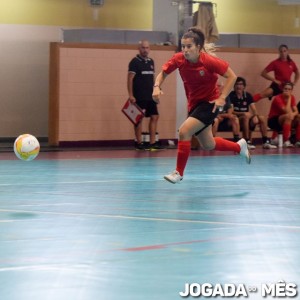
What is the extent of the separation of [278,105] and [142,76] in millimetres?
3334

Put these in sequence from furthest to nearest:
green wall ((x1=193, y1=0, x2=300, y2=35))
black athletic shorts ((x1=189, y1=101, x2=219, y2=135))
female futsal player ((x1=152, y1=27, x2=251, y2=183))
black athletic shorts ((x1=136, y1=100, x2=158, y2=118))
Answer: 1. green wall ((x1=193, y1=0, x2=300, y2=35))
2. black athletic shorts ((x1=136, y1=100, x2=158, y2=118))
3. black athletic shorts ((x1=189, y1=101, x2=219, y2=135))
4. female futsal player ((x1=152, y1=27, x2=251, y2=183))

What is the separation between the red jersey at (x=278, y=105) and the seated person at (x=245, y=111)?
0.42 m

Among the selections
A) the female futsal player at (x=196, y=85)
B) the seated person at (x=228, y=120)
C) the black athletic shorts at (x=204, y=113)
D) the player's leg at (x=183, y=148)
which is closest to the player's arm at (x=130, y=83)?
the seated person at (x=228, y=120)

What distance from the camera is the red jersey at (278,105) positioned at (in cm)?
2109

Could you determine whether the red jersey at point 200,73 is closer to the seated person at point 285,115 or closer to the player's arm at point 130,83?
the player's arm at point 130,83

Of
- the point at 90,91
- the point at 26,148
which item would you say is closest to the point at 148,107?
the point at 90,91

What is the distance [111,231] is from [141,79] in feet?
38.9

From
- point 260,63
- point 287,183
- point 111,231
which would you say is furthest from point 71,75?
point 111,231

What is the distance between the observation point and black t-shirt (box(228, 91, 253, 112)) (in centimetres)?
2083

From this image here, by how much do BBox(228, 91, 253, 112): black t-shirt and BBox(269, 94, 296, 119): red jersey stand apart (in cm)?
61

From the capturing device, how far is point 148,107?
20.0 meters

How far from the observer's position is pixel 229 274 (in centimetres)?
623

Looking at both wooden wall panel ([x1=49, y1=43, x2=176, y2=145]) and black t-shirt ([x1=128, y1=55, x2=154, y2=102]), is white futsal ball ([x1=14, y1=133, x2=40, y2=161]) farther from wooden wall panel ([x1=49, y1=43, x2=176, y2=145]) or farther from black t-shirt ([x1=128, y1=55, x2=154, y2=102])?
wooden wall panel ([x1=49, y1=43, x2=176, y2=145])

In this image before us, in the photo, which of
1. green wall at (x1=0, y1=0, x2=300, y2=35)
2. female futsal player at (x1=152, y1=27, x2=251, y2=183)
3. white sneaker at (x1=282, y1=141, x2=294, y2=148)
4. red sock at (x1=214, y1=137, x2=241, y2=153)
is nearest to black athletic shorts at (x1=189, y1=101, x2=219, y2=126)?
female futsal player at (x1=152, y1=27, x2=251, y2=183)
